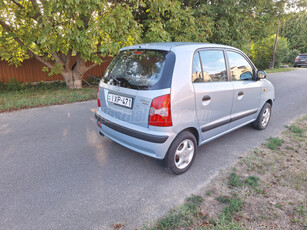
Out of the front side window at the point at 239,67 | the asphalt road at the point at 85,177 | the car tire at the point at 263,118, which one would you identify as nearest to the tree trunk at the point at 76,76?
the asphalt road at the point at 85,177

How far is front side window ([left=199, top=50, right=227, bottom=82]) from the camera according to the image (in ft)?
10.1

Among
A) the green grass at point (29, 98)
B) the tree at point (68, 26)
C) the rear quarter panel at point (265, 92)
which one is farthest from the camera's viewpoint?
the green grass at point (29, 98)

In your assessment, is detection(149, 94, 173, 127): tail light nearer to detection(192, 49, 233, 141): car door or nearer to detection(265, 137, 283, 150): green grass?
detection(192, 49, 233, 141): car door

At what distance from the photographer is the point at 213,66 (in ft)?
10.6

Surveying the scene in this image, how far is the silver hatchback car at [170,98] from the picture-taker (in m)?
2.60

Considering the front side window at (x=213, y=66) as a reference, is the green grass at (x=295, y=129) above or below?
below

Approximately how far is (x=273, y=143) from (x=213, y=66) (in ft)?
6.70

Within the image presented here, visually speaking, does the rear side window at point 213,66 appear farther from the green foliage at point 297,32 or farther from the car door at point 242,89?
the green foliage at point 297,32

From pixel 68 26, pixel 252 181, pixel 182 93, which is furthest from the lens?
pixel 68 26

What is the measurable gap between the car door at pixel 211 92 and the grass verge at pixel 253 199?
700 mm

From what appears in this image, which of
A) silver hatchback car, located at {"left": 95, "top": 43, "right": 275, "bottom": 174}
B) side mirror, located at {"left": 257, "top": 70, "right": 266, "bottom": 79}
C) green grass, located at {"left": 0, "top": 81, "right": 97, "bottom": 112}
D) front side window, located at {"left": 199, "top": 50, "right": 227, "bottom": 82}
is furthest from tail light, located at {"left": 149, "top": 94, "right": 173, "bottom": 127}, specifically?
green grass, located at {"left": 0, "top": 81, "right": 97, "bottom": 112}

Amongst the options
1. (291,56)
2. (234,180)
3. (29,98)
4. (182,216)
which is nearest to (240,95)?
(234,180)

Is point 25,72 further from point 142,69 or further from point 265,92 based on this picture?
point 265,92

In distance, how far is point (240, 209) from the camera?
7.55ft
